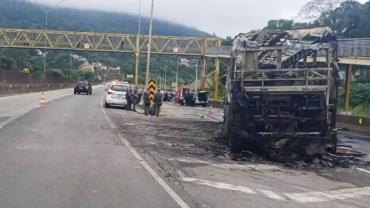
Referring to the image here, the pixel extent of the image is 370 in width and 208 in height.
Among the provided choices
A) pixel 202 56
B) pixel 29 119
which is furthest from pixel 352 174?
pixel 202 56

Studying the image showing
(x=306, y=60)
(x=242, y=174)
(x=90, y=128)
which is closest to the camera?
(x=242, y=174)

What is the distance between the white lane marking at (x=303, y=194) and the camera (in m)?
9.96

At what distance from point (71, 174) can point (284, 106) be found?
19.9ft

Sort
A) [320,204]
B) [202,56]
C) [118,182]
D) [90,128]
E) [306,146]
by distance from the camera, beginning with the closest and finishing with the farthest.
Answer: [320,204] → [118,182] → [306,146] → [90,128] → [202,56]

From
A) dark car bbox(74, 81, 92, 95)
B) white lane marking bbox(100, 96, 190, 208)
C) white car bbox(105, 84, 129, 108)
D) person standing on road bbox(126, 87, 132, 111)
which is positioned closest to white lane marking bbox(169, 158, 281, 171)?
white lane marking bbox(100, 96, 190, 208)

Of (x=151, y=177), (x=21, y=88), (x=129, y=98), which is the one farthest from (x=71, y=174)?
(x=21, y=88)

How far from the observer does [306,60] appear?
16078 mm

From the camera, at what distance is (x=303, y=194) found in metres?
10.4

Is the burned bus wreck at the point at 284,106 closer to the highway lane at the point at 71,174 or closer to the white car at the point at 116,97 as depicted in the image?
the highway lane at the point at 71,174

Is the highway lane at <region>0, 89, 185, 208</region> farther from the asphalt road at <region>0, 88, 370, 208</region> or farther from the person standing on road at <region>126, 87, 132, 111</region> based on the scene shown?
the person standing on road at <region>126, 87, 132, 111</region>

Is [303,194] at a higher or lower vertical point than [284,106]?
lower

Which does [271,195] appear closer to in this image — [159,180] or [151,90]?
[159,180]

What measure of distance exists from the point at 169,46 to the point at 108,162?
261 feet

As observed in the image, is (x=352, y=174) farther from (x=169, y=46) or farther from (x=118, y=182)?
(x=169, y=46)
